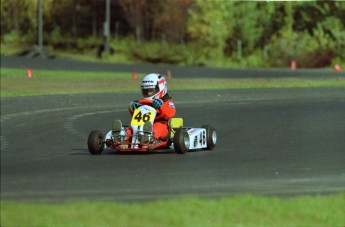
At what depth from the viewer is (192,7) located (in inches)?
1460

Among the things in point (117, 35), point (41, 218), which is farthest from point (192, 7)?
point (41, 218)

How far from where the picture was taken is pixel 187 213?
8.99 metres

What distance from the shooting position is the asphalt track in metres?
10.9

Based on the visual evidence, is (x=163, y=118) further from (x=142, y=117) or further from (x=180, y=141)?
(x=180, y=141)

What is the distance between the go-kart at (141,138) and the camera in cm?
1786

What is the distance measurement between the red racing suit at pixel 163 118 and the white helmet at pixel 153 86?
0.27 metres

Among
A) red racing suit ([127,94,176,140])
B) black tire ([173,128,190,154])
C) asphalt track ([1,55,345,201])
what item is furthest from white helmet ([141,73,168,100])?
asphalt track ([1,55,345,201])

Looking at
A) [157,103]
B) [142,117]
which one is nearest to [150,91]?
[157,103]

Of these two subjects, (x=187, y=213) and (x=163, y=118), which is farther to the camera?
(x=163, y=118)

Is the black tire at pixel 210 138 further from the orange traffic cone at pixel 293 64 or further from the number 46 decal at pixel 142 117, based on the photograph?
the orange traffic cone at pixel 293 64

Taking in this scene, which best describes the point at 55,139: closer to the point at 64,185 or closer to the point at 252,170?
the point at 252,170

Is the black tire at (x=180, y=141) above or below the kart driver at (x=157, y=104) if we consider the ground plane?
below

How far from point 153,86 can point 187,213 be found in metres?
8.54

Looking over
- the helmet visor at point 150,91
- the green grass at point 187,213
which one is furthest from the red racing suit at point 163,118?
the green grass at point 187,213
